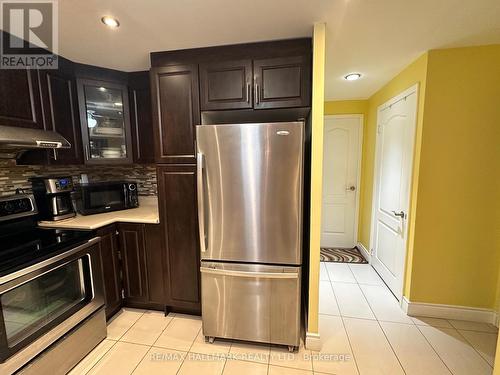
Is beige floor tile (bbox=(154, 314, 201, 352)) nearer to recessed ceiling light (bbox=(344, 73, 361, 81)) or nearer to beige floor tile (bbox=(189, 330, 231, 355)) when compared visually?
beige floor tile (bbox=(189, 330, 231, 355))

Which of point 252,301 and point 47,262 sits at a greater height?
point 47,262

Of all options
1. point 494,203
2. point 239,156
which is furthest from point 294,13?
point 494,203

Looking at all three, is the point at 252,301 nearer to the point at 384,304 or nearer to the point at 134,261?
the point at 134,261

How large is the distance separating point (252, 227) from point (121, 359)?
135 centimetres

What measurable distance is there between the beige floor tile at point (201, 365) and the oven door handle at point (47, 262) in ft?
3.61

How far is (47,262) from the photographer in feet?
4.61

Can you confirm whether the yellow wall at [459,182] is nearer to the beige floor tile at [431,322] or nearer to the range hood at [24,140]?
the beige floor tile at [431,322]

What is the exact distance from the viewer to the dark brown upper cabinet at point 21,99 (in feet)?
5.15

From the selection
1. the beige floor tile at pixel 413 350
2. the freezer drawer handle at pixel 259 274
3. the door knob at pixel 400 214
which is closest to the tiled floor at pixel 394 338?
→ the beige floor tile at pixel 413 350

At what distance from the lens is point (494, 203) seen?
1905 millimetres

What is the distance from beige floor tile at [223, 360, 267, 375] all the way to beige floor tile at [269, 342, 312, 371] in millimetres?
93

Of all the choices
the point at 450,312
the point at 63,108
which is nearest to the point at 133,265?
the point at 63,108

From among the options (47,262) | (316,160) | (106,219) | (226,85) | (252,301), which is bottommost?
(252,301)

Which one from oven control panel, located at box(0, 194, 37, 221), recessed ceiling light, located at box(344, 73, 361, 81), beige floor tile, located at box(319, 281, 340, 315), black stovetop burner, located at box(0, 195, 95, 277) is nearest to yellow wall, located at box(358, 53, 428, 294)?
recessed ceiling light, located at box(344, 73, 361, 81)
